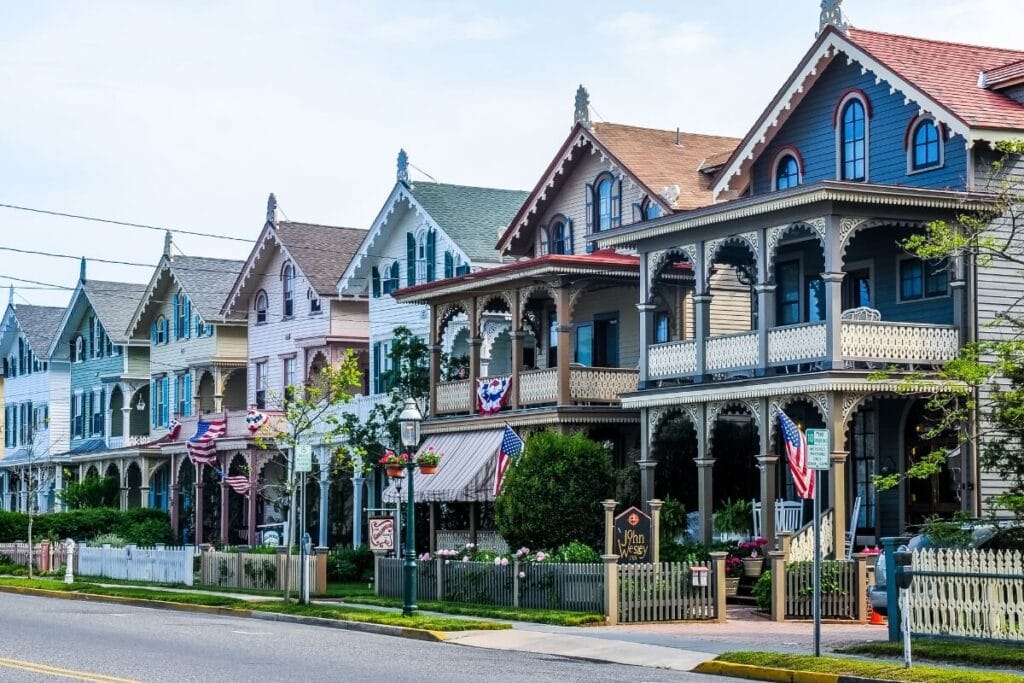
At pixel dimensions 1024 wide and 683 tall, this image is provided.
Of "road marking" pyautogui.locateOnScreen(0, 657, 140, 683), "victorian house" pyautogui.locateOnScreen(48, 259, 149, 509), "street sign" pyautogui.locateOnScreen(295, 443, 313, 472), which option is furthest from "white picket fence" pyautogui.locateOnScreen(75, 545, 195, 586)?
"road marking" pyautogui.locateOnScreen(0, 657, 140, 683)

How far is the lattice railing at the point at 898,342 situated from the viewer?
3250 cm

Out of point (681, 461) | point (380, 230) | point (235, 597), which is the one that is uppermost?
point (380, 230)

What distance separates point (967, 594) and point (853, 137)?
16.4 m

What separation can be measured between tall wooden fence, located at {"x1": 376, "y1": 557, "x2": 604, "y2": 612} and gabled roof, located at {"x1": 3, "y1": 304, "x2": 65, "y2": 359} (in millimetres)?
45582

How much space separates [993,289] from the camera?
3334 cm

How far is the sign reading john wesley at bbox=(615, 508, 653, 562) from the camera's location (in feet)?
104

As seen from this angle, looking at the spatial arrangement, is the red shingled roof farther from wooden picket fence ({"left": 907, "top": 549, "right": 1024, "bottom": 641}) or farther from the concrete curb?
the concrete curb

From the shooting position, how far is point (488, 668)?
69.8 ft

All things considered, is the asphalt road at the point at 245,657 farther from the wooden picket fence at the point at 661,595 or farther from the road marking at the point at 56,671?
the wooden picket fence at the point at 661,595

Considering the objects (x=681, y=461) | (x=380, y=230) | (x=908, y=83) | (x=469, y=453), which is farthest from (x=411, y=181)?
(x=908, y=83)

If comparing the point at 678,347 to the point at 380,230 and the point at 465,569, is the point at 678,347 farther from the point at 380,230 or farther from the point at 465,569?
the point at 380,230

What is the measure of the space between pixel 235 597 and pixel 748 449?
37.9ft

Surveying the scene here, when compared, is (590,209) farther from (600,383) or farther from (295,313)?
(295,313)

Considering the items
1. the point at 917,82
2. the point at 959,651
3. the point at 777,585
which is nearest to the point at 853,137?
the point at 917,82
